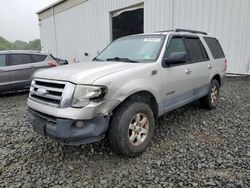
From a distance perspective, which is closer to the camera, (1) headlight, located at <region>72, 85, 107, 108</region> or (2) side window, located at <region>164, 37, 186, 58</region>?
(1) headlight, located at <region>72, 85, 107, 108</region>

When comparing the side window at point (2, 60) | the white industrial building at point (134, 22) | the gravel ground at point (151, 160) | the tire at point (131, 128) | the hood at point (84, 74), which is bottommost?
the gravel ground at point (151, 160)

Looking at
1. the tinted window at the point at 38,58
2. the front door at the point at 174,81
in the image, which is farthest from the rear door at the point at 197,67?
the tinted window at the point at 38,58

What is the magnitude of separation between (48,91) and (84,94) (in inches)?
24.3

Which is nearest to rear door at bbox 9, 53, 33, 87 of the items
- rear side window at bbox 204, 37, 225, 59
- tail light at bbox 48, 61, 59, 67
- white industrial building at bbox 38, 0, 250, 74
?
tail light at bbox 48, 61, 59, 67

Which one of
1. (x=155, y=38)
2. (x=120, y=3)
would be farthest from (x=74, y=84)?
(x=120, y=3)

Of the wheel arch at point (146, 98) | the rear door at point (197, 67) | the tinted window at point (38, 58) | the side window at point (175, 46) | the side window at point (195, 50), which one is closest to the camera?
the wheel arch at point (146, 98)

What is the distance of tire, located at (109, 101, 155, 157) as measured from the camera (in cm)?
287

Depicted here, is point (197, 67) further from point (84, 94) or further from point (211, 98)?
point (84, 94)

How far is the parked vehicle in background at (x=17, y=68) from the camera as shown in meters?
7.46

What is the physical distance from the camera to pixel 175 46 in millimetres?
4039

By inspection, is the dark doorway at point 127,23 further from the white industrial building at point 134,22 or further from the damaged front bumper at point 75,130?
the damaged front bumper at point 75,130

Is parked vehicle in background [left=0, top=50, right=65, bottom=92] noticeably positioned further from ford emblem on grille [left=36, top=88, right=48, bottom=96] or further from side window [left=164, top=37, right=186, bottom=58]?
side window [left=164, top=37, right=186, bottom=58]

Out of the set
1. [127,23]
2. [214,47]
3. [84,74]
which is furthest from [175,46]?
[127,23]

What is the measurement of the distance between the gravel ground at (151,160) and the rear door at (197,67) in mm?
701
